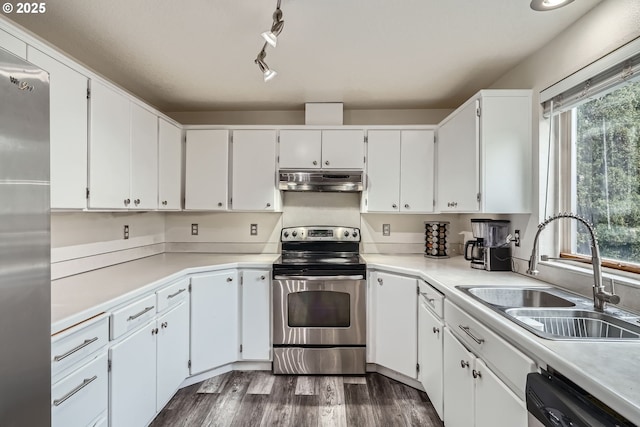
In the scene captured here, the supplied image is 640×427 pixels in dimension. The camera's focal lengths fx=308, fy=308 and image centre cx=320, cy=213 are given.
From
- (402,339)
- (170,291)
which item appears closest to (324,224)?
(402,339)

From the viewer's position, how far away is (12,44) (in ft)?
4.16

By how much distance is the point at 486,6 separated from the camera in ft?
5.10

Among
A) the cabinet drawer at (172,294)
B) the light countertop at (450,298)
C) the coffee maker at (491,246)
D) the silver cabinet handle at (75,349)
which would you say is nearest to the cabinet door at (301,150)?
the light countertop at (450,298)

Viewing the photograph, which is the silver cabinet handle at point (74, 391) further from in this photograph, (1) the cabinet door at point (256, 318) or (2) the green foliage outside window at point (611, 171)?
(2) the green foliage outside window at point (611, 171)

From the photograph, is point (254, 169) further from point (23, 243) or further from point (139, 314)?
point (23, 243)

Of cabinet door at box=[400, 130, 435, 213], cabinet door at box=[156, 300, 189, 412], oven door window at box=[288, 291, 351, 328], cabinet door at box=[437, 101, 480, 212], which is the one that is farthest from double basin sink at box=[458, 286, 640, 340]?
cabinet door at box=[156, 300, 189, 412]

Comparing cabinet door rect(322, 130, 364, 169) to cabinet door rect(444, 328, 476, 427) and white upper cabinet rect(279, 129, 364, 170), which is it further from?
cabinet door rect(444, 328, 476, 427)

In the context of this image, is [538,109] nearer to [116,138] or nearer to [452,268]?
[452,268]

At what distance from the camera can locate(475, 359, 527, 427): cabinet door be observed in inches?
42.8

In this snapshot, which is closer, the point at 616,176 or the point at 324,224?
the point at 616,176

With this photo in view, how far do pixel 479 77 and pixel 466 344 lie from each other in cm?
197

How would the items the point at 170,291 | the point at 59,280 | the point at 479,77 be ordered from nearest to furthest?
the point at 59,280 → the point at 170,291 → the point at 479,77

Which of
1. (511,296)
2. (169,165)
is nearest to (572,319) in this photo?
(511,296)

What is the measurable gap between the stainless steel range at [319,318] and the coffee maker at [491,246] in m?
0.86
